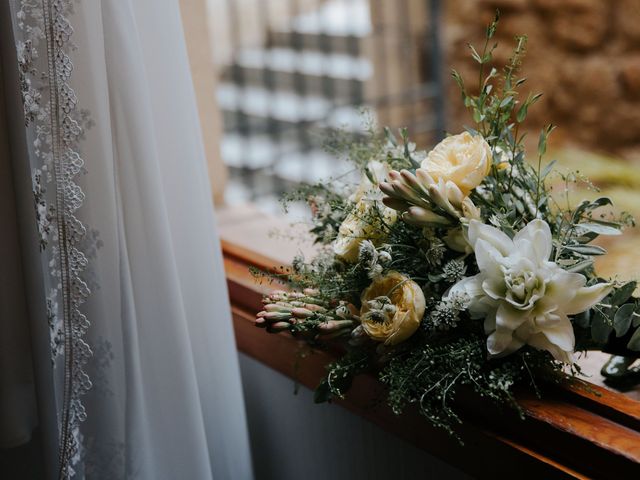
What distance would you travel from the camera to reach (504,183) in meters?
0.86

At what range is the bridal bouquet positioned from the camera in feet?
2.46

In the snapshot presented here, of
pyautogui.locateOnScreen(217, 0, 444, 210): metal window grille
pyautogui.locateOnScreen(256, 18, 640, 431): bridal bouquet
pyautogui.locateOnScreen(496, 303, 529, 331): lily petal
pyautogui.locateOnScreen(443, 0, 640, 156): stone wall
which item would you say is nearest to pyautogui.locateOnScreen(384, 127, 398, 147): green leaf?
pyautogui.locateOnScreen(256, 18, 640, 431): bridal bouquet

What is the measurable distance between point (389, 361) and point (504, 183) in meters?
0.24

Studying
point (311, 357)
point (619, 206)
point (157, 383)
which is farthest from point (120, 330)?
point (619, 206)

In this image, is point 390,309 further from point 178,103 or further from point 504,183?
point 178,103

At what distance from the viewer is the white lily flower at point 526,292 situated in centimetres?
74

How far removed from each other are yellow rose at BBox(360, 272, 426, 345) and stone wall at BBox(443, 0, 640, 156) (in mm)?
2569

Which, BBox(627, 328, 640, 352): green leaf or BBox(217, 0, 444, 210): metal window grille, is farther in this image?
BBox(217, 0, 444, 210): metal window grille

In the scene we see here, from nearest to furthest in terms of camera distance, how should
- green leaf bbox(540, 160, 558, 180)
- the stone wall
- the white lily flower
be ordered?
the white lily flower
green leaf bbox(540, 160, 558, 180)
the stone wall

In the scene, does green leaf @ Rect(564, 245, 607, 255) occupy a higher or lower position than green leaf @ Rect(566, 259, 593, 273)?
higher

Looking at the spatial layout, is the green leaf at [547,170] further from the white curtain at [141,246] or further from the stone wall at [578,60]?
the stone wall at [578,60]

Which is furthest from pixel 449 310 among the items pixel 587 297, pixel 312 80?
pixel 312 80

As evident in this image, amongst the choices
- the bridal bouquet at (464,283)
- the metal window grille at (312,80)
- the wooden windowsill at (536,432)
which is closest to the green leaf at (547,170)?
the bridal bouquet at (464,283)

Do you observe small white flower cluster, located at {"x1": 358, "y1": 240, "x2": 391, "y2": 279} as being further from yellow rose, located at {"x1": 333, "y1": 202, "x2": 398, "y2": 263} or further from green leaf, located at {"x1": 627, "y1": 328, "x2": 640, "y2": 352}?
green leaf, located at {"x1": 627, "y1": 328, "x2": 640, "y2": 352}
